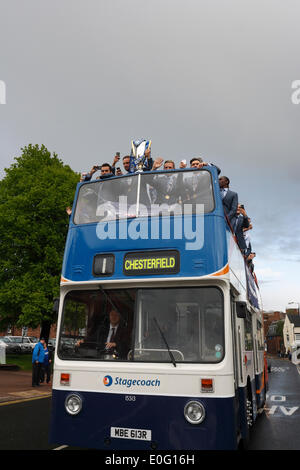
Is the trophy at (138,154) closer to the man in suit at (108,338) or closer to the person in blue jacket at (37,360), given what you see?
the man in suit at (108,338)

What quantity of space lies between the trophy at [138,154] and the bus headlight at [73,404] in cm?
360

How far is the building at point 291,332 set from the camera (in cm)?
8538

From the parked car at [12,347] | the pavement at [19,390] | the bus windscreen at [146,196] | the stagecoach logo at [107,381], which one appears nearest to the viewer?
the stagecoach logo at [107,381]

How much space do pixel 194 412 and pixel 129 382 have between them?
828mm

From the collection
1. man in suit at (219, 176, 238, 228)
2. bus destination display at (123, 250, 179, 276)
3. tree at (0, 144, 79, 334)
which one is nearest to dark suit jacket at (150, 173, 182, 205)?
bus destination display at (123, 250, 179, 276)

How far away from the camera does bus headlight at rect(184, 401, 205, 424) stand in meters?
4.84

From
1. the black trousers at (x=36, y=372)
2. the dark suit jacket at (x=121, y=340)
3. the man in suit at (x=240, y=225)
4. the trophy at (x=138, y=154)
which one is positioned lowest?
the black trousers at (x=36, y=372)

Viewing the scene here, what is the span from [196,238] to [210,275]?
0.54 metres

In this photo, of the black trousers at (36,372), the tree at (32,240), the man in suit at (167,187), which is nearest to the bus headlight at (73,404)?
the man in suit at (167,187)

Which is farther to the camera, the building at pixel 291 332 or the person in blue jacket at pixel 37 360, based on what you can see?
the building at pixel 291 332

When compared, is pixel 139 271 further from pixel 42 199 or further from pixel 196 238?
pixel 42 199

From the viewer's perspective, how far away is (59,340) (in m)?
5.71

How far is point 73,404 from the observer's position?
534 centimetres

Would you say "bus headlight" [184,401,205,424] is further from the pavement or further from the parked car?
the parked car
